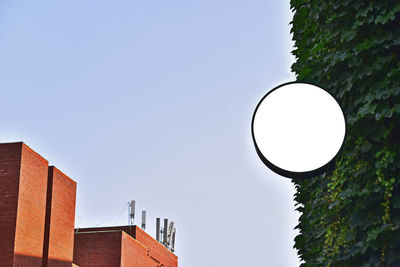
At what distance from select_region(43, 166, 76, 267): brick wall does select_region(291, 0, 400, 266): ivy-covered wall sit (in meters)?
18.3

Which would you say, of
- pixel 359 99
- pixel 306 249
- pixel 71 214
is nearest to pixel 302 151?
pixel 359 99

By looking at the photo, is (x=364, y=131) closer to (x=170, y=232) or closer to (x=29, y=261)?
(x=29, y=261)

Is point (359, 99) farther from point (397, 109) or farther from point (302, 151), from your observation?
point (302, 151)

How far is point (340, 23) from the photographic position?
434 centimetres

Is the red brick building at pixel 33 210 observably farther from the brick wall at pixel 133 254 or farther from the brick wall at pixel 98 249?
the brick wall at pixel 133 254

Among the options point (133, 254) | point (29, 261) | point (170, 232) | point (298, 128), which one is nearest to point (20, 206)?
point (29, 261)

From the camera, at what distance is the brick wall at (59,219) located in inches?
846

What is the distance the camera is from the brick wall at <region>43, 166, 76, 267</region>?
70.5ft

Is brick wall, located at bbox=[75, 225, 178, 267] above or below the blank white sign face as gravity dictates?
above

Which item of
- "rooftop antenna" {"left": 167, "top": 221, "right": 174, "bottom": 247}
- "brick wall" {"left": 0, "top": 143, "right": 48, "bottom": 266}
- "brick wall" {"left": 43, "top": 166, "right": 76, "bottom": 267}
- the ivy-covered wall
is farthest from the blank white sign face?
"rooftop antenna" {"left": 167, "top": 221, "right": 174, "bottom": 247}

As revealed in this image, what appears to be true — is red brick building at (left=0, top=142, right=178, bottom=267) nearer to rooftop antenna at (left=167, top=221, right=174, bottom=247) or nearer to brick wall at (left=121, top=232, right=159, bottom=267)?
brick wall at (left=121, top=232, right=159, bottom=267)

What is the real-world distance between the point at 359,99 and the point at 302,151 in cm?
188

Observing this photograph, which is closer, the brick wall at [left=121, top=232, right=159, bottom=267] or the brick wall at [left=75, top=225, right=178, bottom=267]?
the brick wall at [left=121, top=232, right=159, bottom=267]

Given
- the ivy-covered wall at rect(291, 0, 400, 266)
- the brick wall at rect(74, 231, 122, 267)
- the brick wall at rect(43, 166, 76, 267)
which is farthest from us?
the brick wall at rect(74, 231, 122, 267)
